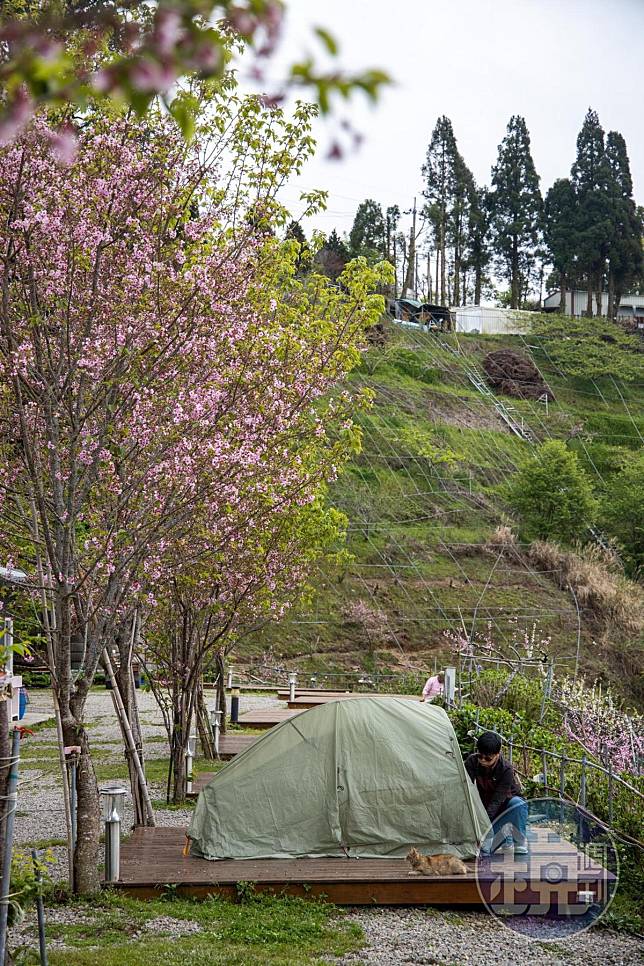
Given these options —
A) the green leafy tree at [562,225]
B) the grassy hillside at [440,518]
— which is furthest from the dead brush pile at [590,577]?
the green leafy tree at [562,225]

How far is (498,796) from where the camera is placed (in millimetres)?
7895

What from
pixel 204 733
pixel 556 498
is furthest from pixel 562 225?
pixel 204 733

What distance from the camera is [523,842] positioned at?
776cm

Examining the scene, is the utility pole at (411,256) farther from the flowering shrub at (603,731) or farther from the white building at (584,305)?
the flowering shrub at (603,731)

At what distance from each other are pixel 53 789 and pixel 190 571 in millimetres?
4727

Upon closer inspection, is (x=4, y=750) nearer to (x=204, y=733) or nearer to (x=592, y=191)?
(x=204, y=733)

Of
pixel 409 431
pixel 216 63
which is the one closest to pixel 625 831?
pixel 216 63

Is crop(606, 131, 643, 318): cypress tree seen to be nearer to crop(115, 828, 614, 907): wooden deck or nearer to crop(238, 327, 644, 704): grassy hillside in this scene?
crop(238, 327, 644, 704): grassy hillside

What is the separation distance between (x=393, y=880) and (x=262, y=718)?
9.99 meters

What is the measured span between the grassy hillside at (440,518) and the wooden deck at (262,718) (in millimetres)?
6111

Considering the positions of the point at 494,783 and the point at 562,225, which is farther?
the point at 562,225

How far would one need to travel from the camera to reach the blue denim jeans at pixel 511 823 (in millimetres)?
→ 7758

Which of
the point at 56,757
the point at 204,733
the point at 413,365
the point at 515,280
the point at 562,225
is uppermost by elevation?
the point at 562,225

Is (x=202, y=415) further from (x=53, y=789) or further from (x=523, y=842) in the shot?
(x=53, y=789)
